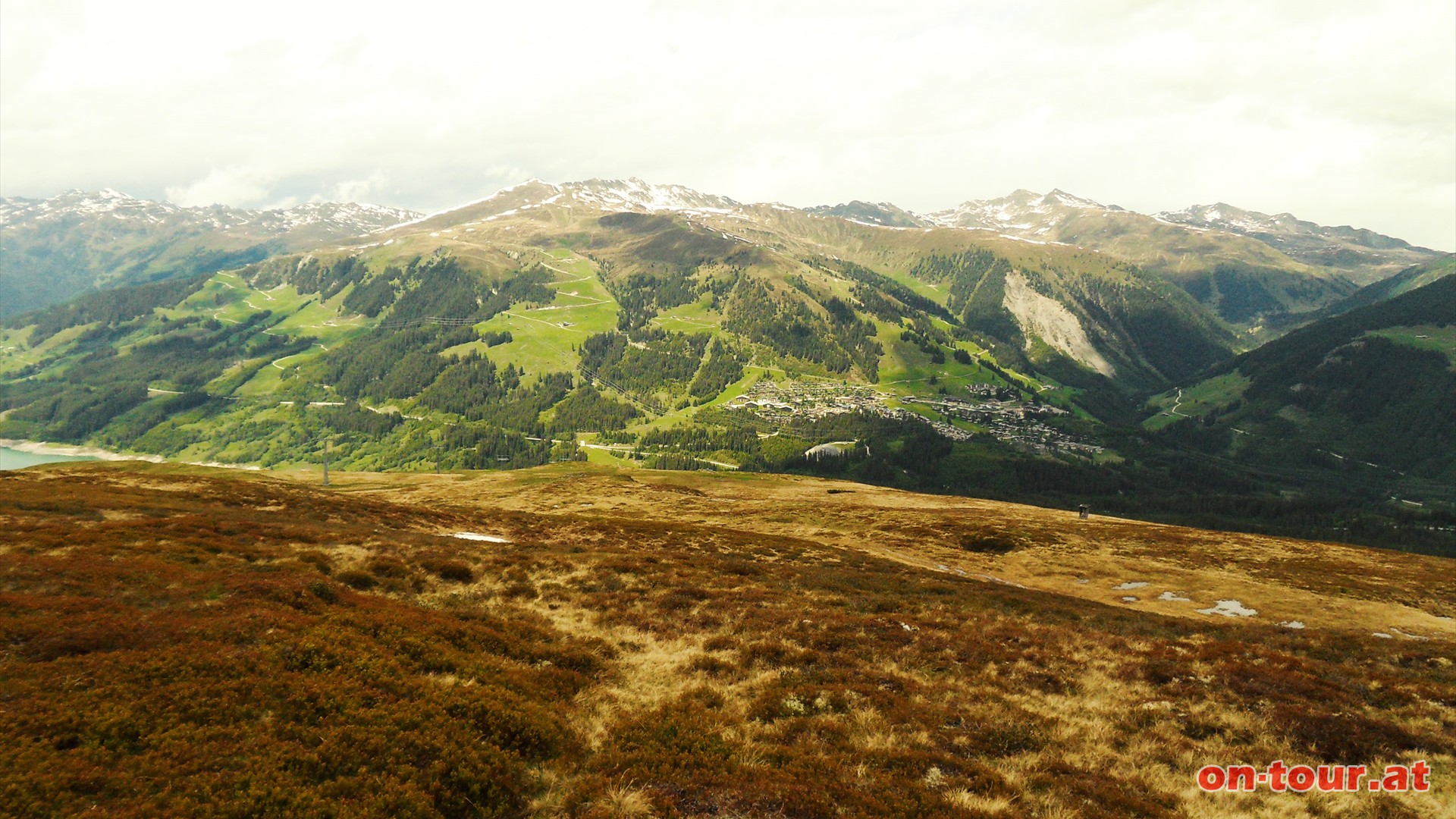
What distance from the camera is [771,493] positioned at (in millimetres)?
127500

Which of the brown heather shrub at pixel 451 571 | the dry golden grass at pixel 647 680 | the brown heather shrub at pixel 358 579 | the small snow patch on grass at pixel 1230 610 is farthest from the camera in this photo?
the small snow patch on grass at pixel 1230 610

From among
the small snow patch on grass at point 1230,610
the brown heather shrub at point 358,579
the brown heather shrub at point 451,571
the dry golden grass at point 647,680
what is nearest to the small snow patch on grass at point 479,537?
the dry golden grass at point 647,680

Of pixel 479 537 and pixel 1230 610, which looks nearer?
pixel 1230 610

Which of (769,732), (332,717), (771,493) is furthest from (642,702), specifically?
(771,493)

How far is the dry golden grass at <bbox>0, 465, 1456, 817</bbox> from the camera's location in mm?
12578

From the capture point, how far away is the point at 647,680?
2086 centimetres

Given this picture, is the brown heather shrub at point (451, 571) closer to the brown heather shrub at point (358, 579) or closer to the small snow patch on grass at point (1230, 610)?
the brown heather shrub at point (358, 579)

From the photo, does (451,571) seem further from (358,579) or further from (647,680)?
(647,680)

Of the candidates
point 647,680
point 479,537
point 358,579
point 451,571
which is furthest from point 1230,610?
point 358,579

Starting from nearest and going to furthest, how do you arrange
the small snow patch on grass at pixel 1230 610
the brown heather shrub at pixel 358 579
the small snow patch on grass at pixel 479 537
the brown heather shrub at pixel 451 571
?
the brown heather shrub at pixel 358 579 < the brown heather shrub at pixel 451 571 < the small snow patch on grass at pixel 479 537 < the small snow patch on grass at pixel 1230 610

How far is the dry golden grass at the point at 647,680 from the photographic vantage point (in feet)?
41.3

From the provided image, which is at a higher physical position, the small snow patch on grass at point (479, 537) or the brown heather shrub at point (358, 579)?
the brown heather shrub at point (358, 579)

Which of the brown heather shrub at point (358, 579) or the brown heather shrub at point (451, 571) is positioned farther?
the brown heather shrub at point (451, 571)

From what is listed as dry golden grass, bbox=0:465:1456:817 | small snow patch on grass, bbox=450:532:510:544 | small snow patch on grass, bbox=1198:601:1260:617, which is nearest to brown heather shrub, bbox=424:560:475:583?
dry golden grass, bbox=0:465:1456:817
